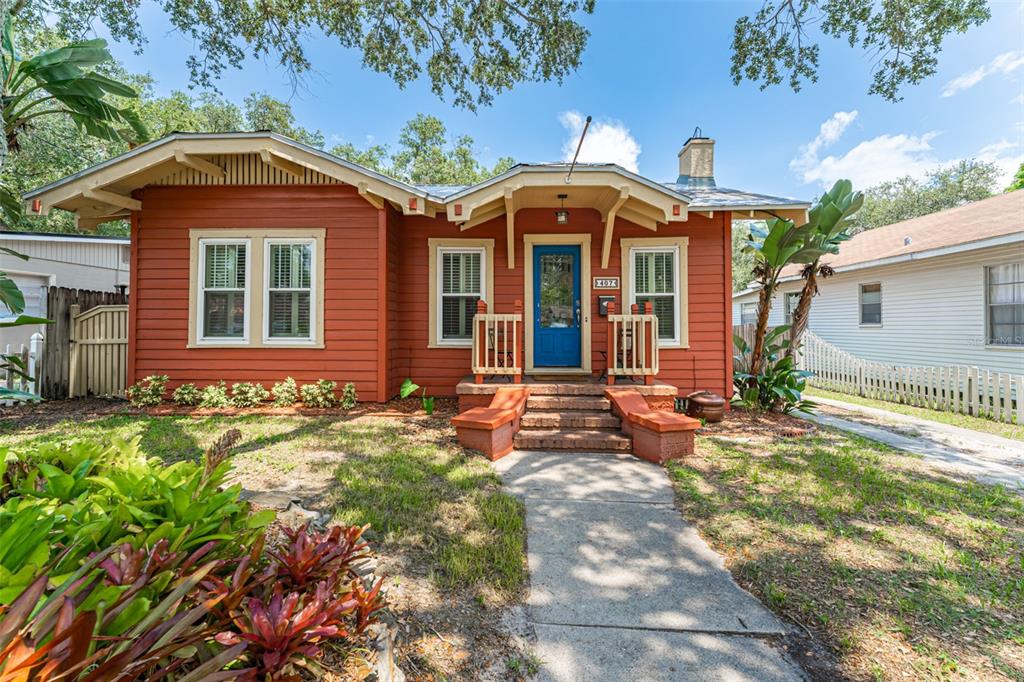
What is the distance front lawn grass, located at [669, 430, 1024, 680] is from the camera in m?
1.86

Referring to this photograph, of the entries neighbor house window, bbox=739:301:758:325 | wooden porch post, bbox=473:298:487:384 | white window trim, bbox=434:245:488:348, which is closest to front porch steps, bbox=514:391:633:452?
wooden porch post, bbox=473:298:487:384

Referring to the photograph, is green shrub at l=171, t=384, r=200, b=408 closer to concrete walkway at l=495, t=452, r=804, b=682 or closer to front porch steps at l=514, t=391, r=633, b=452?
front porch steps at l=514, t=391, r=633, b=452

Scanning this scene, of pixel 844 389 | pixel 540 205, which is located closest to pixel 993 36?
pixel 844 389

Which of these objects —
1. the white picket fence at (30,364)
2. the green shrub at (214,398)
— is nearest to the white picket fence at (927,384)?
the green shrub at (214,398)

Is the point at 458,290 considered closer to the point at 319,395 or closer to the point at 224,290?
the point at 319,395

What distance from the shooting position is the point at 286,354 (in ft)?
22.1

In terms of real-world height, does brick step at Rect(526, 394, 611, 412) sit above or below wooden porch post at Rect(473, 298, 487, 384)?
below

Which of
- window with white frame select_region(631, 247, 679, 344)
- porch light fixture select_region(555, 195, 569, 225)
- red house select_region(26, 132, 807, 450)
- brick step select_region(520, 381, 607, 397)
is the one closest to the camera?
brick step select_region(520, 381, 607, 397)

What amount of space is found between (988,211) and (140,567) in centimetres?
1543

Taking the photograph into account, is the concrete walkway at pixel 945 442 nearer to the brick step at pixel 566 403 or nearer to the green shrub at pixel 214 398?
the brick step at pixel 566 403

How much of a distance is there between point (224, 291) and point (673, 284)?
297 inches

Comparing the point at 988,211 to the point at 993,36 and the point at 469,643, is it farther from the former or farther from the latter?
the point at 469,643

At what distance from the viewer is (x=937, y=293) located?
9297 mm

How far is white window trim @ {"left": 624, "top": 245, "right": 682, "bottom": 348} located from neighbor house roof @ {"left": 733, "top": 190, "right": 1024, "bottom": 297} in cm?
262
